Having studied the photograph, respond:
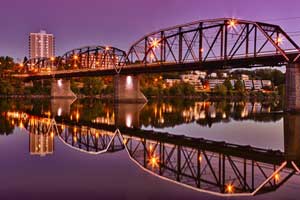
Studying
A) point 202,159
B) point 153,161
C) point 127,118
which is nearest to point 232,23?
point 127,118

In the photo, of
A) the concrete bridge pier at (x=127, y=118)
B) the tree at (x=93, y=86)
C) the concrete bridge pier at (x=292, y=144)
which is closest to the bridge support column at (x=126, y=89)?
the concrete bridge pier at (x=127, y=118)

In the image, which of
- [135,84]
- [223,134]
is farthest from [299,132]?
[135,84]

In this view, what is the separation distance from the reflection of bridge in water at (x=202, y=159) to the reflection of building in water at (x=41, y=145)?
1201 millimetres

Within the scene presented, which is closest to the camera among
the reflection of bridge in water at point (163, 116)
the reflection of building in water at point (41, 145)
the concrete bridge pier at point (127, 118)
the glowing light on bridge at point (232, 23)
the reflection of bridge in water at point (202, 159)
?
the reflection of bridge in water at point (202, 159)

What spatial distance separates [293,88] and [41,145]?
147 ft

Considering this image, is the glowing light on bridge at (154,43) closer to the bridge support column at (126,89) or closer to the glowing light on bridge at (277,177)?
the bridge support column at (126,89)

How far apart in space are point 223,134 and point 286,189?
21.2m

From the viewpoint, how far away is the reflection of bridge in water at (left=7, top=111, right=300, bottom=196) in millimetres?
17516

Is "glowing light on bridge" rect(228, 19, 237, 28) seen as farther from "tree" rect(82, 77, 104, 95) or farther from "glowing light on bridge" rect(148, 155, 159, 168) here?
"tree" rect(82, 77, 104, 95)

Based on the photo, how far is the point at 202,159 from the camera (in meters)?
23.2

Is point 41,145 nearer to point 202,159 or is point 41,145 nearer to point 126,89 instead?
point 202,159

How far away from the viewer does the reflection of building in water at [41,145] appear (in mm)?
25638

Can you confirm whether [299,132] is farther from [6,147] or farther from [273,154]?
[6,147]

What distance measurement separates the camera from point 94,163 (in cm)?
2195
